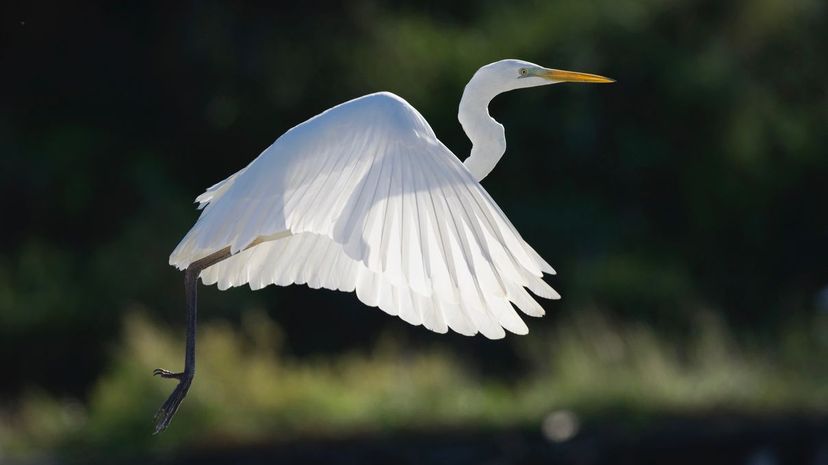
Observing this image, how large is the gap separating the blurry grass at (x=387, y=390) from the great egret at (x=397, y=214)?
3649mm

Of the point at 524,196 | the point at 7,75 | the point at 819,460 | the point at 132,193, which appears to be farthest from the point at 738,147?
the point at 7,75

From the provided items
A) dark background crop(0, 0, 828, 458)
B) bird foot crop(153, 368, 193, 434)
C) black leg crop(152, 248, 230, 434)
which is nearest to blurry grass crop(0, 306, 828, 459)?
dark background crop(0, 0, 828, 458)

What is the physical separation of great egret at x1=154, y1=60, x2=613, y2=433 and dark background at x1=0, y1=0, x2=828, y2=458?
19.3 ft

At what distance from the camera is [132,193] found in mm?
11570

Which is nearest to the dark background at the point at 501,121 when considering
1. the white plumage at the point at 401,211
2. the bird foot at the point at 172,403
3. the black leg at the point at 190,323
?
the black leg at the point at 190,323

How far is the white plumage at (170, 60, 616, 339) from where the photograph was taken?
4.04m

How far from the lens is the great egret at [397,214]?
159 inches

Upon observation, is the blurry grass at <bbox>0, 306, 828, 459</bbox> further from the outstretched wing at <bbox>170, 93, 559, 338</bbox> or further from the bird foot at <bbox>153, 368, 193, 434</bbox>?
the outstretched wing at <bbox>170, 93, 559, 338</bbox>

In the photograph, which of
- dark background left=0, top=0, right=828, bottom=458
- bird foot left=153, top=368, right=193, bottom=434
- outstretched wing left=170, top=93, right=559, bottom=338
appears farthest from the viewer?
dark background left=0, top=0, right=828, bottom=458

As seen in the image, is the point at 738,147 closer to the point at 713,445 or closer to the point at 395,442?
the point at 713,445

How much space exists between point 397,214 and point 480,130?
2.37ft

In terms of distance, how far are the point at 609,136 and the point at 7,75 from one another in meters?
5.16

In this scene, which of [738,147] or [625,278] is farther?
[738,147]

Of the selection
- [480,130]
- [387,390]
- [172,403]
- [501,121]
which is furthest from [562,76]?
[501,121]
